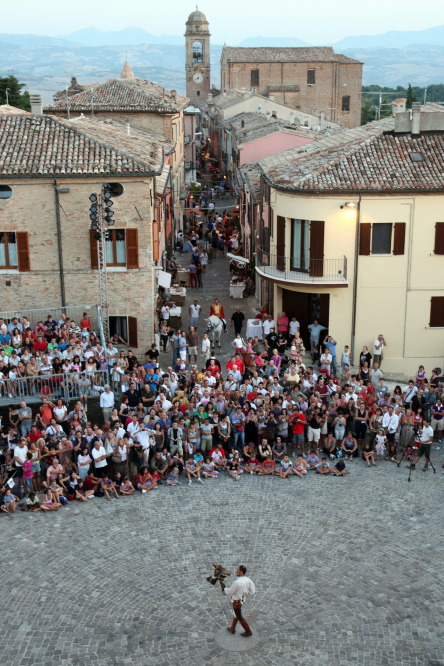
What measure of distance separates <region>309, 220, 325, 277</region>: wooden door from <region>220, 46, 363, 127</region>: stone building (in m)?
68.7

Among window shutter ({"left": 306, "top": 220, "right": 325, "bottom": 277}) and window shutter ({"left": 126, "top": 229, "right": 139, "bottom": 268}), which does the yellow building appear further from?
window shutter ({"left": 126, "top": 229, "right": 139, "bottom": 268})

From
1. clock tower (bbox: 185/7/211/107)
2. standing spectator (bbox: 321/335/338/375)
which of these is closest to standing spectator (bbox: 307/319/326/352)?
standing spectator (bbox: 321/335/338/375)

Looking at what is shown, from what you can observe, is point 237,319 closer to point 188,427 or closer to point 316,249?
point 316,249

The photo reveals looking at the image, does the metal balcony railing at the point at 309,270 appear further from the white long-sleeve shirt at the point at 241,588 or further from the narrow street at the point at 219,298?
the white long-sleeve shirt at the point at 241,588

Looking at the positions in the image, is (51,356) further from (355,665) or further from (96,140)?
(355,665)

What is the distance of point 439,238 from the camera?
1011 inches

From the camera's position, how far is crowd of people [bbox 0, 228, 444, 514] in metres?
17.7

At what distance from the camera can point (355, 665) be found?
39.7ft

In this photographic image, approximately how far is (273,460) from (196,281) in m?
18.2

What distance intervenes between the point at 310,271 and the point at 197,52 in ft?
290

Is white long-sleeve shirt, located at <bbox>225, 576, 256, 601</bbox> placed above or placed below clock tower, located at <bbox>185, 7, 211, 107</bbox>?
below

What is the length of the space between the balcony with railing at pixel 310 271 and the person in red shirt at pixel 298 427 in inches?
279

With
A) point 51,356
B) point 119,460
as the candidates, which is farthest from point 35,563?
point 51,356

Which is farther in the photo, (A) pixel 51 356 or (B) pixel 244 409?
(A) pixel 51 356
